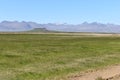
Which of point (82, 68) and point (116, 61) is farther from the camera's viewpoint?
point (116, 61)

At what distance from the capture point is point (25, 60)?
39062 mm

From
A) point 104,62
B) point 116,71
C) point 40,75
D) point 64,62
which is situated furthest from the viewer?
point 104,62

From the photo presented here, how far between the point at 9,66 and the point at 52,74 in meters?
5.92

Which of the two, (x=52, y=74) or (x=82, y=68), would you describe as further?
(x=82, y=68)

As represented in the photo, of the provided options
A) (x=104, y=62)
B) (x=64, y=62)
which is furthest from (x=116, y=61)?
(x=64, y=62)

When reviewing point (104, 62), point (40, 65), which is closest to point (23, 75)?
point (40, 65)

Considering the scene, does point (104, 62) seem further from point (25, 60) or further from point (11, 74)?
point (11, 74)

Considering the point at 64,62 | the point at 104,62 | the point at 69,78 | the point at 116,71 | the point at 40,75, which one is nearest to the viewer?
the point at 69,78

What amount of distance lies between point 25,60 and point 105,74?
11809mm

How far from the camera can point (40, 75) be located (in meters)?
29.2

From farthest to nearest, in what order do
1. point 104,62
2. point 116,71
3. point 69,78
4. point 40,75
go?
point 104,62 < point 116,71 < point 40,75 < point 69,78

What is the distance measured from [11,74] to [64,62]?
11.0 metres

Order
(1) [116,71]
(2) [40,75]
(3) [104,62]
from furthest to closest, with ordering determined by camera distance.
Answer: (3) [104,62], (1) [116,71], (2) [40,75]

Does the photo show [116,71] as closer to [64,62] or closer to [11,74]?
[64,62]
